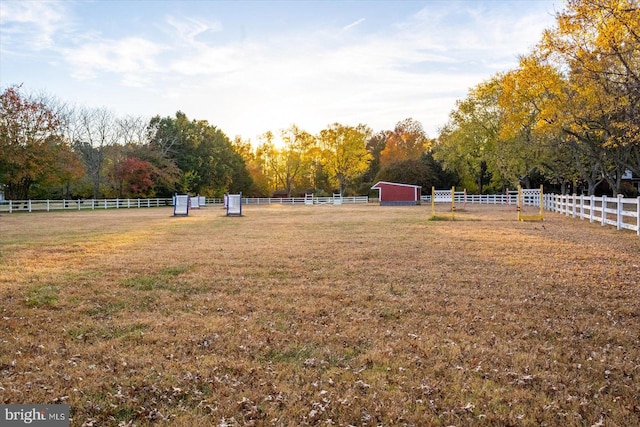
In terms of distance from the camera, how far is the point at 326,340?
477cm

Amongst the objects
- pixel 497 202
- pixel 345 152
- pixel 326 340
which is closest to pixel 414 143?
pixel 345 152

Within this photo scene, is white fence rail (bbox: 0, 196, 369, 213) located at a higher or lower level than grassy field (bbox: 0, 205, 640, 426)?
higher

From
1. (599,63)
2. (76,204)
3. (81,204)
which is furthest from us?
(81,204)

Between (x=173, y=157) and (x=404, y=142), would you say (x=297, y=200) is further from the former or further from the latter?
(x=404, y=142)

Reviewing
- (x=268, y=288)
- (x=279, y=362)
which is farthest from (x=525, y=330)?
(x=268, y=288)

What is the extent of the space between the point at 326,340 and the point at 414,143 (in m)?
74.6

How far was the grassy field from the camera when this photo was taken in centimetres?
339

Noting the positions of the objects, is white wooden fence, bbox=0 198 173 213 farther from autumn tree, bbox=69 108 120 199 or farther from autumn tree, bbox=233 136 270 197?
autumn tree, bbox=233 136 270 197

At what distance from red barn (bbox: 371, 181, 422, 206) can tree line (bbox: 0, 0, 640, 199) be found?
8955mm

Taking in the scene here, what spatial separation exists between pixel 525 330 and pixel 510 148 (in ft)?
130

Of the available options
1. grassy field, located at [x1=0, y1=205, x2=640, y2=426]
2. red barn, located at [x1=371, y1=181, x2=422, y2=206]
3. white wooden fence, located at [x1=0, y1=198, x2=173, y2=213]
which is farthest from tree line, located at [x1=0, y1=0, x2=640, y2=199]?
grassy field, located at [x1=0, y1=205, x2=640, y2=426]

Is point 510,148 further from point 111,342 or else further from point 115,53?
point 111,342

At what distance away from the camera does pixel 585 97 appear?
70.3 feet

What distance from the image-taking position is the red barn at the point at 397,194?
47.5 m
